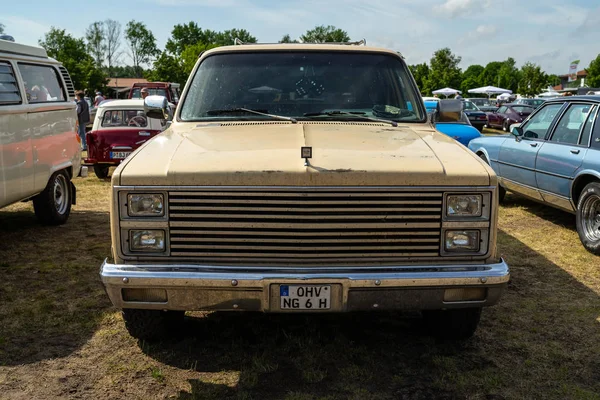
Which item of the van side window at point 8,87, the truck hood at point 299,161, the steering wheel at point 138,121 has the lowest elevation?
the steering wheel at point 138,121

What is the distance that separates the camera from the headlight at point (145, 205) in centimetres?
353

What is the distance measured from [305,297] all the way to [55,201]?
229 inches

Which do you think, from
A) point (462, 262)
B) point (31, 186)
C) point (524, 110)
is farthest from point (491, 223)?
point (524, 110)

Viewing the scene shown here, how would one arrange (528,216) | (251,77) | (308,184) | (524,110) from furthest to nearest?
(524,110), (528,216), (251,77), (308,184)

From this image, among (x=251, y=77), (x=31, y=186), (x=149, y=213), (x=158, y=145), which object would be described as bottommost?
(x=31, y=186)

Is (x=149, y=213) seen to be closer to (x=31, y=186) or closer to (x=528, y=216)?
(x=31, y=186)

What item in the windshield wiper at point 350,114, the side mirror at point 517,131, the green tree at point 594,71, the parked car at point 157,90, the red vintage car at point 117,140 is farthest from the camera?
the green tree at point 594,71

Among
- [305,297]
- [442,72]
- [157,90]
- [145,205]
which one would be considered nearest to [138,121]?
[145,205]

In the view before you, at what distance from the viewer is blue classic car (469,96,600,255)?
22.8ft

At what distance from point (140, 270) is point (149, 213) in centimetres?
33

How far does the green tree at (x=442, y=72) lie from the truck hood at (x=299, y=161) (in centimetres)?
6423

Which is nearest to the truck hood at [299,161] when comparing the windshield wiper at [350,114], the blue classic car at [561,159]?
the windshield wiper at [350,114]

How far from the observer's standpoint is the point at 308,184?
11.3 ft

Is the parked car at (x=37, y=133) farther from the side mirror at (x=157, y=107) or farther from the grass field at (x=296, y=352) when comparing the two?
the side mirror at (x=157, y=107)
